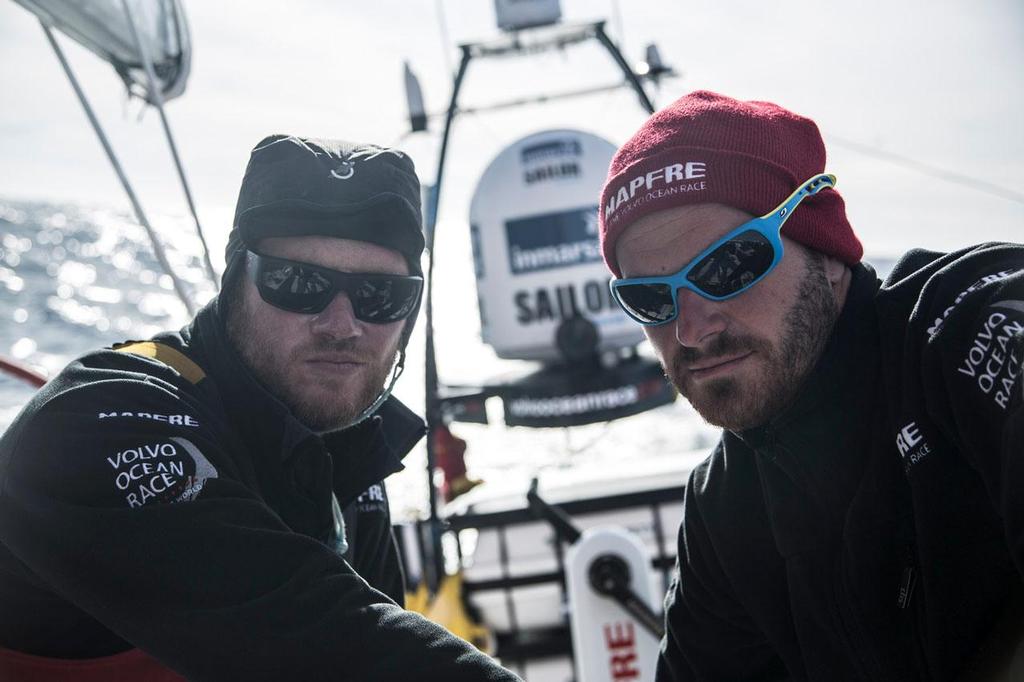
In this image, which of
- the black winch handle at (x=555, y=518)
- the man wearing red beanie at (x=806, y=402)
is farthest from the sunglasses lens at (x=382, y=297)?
the black winch handle at (x=555, y=518)

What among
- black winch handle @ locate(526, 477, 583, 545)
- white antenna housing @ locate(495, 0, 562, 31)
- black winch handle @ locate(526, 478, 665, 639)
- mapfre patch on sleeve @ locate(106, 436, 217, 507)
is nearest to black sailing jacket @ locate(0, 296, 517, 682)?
mapfre patch on sleeve @ locate(106, 436, 217, 507)

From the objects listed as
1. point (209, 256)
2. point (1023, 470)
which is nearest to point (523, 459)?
point (209, 256)

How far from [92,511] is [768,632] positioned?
1358mm

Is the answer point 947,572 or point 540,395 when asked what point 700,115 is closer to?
point 947,572

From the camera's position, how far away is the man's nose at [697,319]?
76.4 inches

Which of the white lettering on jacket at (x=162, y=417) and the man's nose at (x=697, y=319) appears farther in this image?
the man's nose at (x=697, y=319)

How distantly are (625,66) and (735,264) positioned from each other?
184 inches

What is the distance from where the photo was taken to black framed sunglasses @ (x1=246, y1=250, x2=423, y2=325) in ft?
6.98

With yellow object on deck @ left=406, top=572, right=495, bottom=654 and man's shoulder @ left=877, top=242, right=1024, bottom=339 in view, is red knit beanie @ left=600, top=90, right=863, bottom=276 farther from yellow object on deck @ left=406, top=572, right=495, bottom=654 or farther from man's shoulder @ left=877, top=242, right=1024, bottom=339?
yellow object on deck @ left=406, top=572, right=495, bottom=654

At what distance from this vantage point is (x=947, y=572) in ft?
5.15

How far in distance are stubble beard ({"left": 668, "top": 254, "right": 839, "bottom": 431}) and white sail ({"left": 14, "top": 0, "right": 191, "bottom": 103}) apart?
208 cm

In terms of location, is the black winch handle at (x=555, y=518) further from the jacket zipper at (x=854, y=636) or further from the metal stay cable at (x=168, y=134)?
the jacket zipper at (x=854, y=636)

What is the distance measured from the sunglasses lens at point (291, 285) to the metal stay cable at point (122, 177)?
31.1 inches

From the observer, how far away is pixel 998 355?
4.53 feet
